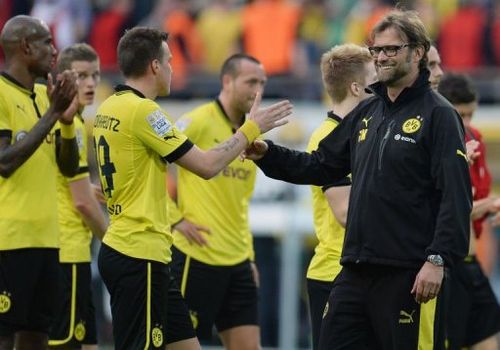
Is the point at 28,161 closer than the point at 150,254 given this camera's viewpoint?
No

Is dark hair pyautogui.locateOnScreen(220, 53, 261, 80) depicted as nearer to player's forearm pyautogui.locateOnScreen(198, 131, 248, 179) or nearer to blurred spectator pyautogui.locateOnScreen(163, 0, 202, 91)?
player's forearm pyautogui.locateOnScreen(198, 131, 248, 179)

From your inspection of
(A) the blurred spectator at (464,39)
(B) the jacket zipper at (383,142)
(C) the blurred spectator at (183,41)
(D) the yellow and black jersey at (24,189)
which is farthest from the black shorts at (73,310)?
(C) the blurred spectator at (183,41)

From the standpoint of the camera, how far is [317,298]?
29.2 ft

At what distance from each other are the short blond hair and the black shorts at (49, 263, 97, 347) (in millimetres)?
2526

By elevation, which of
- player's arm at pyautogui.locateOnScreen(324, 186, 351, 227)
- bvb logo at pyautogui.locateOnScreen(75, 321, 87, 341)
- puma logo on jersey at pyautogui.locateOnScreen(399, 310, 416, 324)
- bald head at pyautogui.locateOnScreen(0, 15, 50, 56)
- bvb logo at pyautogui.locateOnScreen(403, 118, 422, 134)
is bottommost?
bvb logo at pyautogui.locateOnScreen(75, 321, 87, 341)

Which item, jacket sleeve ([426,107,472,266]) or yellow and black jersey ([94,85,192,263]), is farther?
yellow and black jersey ([94,85,192,263])

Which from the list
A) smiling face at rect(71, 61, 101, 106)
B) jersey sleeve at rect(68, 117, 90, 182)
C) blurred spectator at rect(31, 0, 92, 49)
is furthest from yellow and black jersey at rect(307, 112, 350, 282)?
blurred spectator at rect(31, 0, 92, 49)

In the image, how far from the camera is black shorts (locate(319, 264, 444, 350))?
24.2 ft

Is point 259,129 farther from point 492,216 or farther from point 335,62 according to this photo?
point 492,216

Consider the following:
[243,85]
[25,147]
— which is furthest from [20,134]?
[243,85]

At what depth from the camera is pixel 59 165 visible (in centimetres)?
930

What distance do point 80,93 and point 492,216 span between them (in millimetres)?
3647

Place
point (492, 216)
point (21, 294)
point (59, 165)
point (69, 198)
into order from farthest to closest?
point (492, 216), point (69, 198), point (59, 165), point (21, 294)

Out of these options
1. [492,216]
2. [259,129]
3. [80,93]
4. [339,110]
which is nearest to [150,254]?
[259,129]
